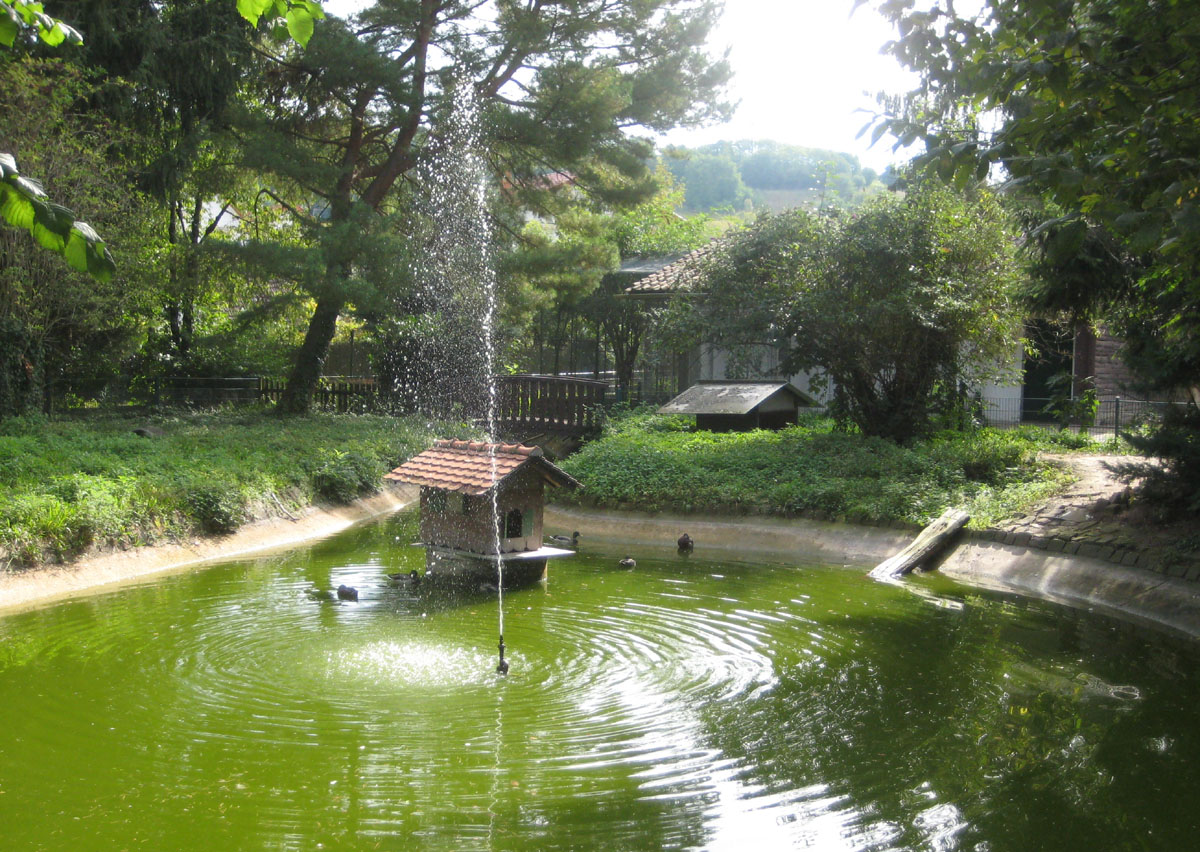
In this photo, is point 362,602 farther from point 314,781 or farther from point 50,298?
point 50,298

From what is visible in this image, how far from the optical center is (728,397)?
19.9 metres

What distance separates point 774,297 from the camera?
18.5 meters

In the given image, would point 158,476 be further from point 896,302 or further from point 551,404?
point 896,302

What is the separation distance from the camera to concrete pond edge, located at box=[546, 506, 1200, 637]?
33.7 feet

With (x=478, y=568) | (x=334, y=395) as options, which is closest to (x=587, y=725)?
(x=478, y=568)

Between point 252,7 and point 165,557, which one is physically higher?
point 252,7

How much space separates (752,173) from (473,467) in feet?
272

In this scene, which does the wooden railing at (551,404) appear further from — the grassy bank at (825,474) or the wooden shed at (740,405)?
the grassy bank at (825,474)

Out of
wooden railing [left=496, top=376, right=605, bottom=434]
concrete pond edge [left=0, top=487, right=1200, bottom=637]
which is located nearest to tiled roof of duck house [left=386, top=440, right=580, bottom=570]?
concrete pond edge [left=0, top=487, right=1200, bottom=637]

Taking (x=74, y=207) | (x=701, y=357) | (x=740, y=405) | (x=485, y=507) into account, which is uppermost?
(x=74, y=207)

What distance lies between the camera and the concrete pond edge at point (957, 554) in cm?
1027

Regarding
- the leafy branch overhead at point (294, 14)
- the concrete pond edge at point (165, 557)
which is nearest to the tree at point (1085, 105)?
the leafy branch overhead at point (294, 14)

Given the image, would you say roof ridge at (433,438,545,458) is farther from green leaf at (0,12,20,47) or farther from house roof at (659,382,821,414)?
house roof at (659,382,821,414)

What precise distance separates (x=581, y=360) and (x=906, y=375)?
60.0 feet
